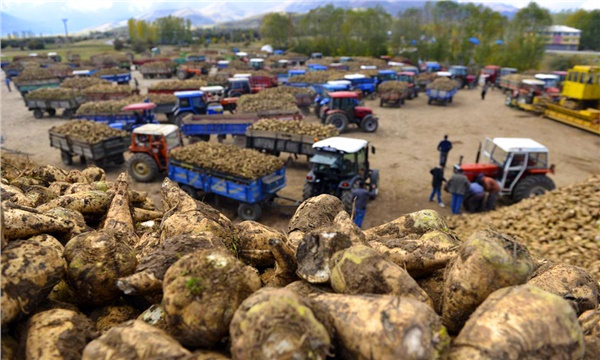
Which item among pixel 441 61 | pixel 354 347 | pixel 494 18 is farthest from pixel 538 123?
pixel 494 18

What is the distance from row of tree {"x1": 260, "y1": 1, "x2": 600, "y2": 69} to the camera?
137 feet

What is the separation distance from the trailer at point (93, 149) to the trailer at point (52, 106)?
31.0 feet

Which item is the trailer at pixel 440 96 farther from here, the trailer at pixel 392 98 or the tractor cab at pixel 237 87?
the tractor cab at pixel 237 87

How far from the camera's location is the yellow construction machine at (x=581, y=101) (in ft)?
62.0

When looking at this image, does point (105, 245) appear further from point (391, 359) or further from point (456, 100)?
point (456, 100)

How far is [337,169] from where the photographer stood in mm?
10352

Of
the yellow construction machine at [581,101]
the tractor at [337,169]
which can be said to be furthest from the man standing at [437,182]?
the yellow construction machine at [581,101]

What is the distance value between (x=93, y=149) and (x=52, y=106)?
12.4 meters

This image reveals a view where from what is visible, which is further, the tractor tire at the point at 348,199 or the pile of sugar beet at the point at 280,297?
the tractor tire at the point at 348,199

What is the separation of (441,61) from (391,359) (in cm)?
4892

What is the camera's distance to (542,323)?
2.27 meters

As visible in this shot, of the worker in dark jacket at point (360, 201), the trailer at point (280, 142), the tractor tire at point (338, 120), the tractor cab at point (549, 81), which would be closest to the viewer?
the worker in dark jacket at point (360, 201)

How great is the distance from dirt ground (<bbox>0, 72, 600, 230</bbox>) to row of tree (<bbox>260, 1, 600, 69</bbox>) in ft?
58.8

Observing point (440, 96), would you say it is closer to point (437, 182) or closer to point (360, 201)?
point (437, 182)
